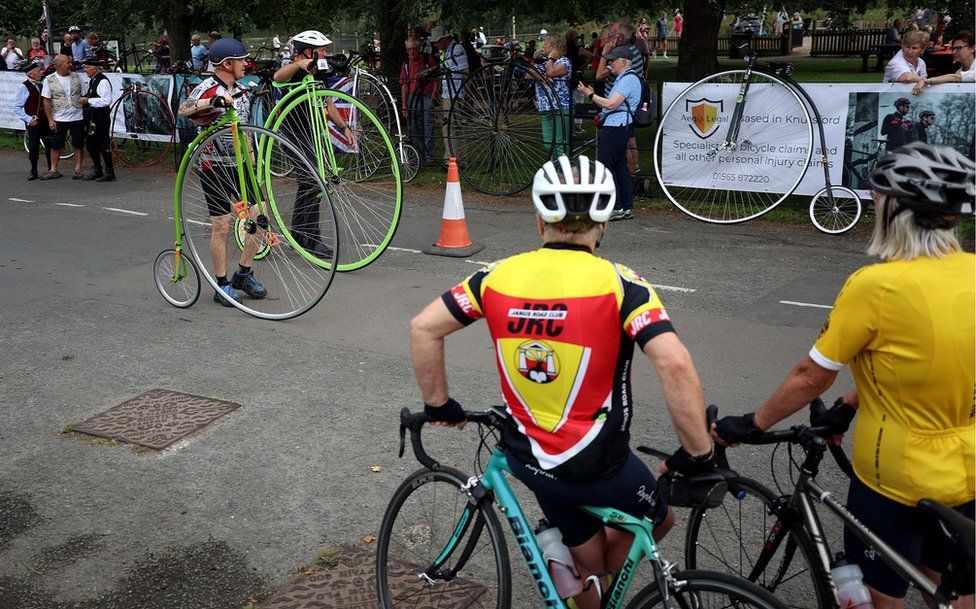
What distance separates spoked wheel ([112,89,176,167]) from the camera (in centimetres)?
1648

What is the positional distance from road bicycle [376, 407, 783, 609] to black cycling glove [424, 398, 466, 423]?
1.0 inches

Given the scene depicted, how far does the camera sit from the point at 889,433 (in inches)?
112

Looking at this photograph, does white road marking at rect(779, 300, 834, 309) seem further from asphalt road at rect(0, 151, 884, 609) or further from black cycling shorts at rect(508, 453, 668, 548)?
black cycling shorts at rect(508, 453, 668, 548)

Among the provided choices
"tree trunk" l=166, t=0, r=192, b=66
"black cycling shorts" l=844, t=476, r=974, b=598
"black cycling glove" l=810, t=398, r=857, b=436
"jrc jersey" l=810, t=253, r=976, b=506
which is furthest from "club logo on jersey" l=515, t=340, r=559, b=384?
"tree trunk" l=166, t=0, r=192, b=66

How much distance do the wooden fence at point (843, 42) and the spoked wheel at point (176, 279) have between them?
28.5m

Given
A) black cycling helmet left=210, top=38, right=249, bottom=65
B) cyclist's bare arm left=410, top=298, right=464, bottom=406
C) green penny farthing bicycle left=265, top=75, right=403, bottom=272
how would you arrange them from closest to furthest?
1. cyclist's bare arm left=410, top=298, right=464, bottom=406
2. black cycling helmet left=210, top=38, right=249, bottom=65
3. green penny farthing bicycle left=265, top=75, right=403, bottom=272

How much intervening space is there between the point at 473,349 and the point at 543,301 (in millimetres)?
4298

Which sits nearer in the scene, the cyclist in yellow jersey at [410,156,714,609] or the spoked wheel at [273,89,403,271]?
the cyclist in yellow jersey at [410,156,714,609]

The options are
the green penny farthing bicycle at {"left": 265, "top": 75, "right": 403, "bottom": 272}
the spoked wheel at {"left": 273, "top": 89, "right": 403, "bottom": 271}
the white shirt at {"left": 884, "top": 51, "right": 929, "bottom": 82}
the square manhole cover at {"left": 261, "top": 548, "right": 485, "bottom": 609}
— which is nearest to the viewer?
the square manhole cover at {"left": 261, "top": 548, "right": 485, "bottom": 609}

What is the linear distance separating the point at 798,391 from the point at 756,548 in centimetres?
137

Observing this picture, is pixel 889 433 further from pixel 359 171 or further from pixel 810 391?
pixel 359 171

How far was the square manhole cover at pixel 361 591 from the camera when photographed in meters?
3.75

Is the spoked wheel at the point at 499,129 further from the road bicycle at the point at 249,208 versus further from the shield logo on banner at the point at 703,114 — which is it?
the road bicycle at the point at 249,208

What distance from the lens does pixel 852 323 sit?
281 cm
